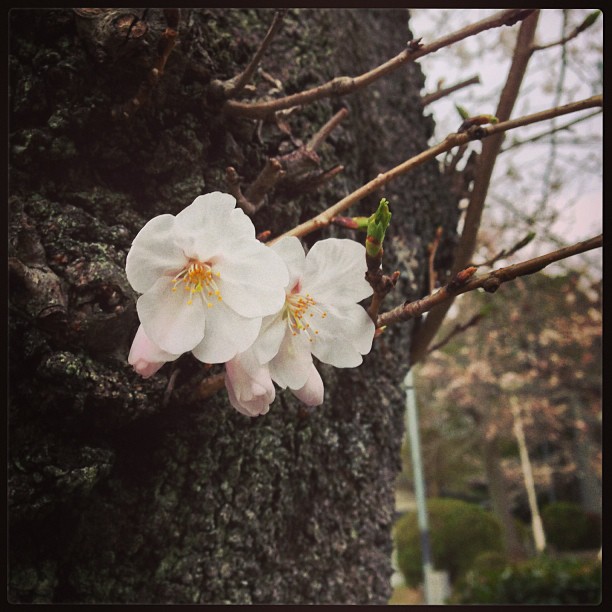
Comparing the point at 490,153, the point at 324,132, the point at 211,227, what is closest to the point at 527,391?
the point at 490,153

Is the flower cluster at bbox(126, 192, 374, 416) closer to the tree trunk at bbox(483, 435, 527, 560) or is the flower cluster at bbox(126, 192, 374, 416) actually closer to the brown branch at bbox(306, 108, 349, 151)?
the brown branch at bbox(306, 108, 349, 151)

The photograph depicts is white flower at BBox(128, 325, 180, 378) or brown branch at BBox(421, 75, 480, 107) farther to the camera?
brown branch at BBox(421, 75, 480, 107)

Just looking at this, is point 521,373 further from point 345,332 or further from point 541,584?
point 345,332

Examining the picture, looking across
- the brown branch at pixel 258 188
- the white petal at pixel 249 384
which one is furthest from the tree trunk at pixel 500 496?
the white petal at pixel 249 384

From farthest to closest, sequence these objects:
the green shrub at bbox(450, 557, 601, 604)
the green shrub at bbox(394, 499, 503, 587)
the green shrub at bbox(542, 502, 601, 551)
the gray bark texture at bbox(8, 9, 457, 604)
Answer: the green shrub at bbox(394, 499, 503, 587)
the green shrub at bbox(542, 502, 601, 551)
the green shrub at bbox(450, 557, 601, 604)
the gray bark texture at bbox(8, 9, 457, 604)

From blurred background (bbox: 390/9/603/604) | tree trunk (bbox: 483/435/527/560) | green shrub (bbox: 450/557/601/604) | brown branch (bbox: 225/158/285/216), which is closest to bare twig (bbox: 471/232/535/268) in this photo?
blurred background (bbox: 390/9/603/604)
